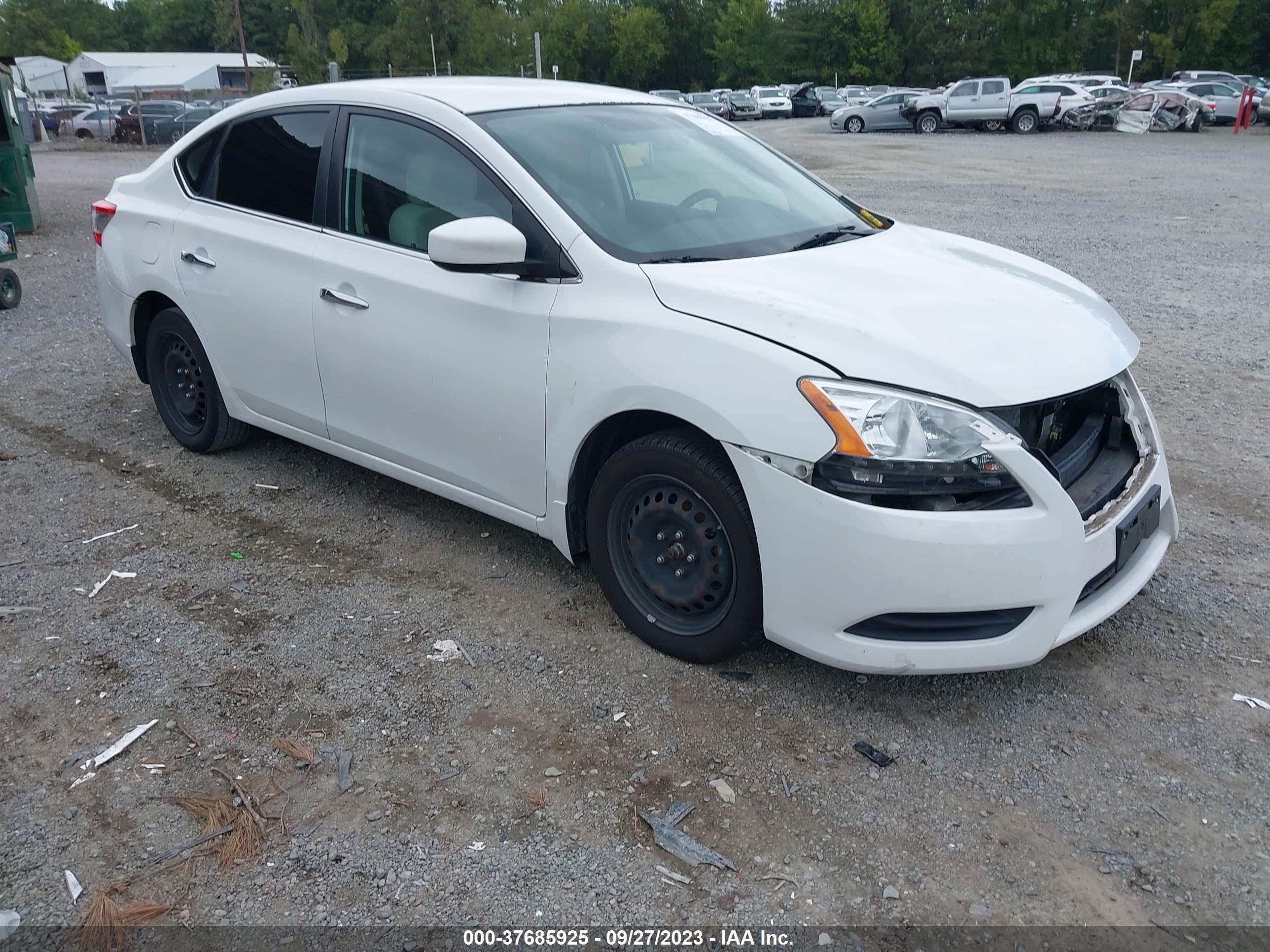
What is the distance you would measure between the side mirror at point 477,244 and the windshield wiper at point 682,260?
1.44 feet

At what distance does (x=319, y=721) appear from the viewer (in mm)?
3176

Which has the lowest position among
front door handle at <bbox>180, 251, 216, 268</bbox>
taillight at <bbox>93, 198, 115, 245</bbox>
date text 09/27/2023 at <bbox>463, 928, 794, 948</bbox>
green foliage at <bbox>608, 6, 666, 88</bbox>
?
date text 09/27/2023 at <bbox>463, 928, 794, 948</bbox>

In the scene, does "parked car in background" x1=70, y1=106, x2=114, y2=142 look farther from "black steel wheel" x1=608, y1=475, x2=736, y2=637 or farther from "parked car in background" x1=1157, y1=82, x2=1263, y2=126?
"black steel wheel" x1=608, y1=475, x2=736, y2=637

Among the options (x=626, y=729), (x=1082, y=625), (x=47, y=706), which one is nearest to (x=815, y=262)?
(x=1082, y=625)

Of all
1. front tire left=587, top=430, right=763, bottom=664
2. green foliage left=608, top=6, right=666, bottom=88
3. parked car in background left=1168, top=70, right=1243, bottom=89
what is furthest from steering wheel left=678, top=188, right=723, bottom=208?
green foliage left=608, top=6, right=666, bottom=88

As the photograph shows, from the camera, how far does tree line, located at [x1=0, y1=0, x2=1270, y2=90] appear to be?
59906 millimetres

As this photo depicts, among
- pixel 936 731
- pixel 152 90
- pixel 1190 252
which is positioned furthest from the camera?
pixel 152 90

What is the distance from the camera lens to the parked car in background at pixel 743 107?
1945 inches

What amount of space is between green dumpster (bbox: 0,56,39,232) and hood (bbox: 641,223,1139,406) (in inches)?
501

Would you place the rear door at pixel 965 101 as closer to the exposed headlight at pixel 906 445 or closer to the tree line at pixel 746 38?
the tree line at pixel 746 38

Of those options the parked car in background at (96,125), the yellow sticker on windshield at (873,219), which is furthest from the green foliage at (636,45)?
the yellow sticker on windshield at (873,219)

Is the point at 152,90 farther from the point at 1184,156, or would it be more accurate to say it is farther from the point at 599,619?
the point at 599,619

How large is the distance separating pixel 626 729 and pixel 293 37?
8279 centimetres

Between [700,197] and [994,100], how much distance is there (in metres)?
34.5
